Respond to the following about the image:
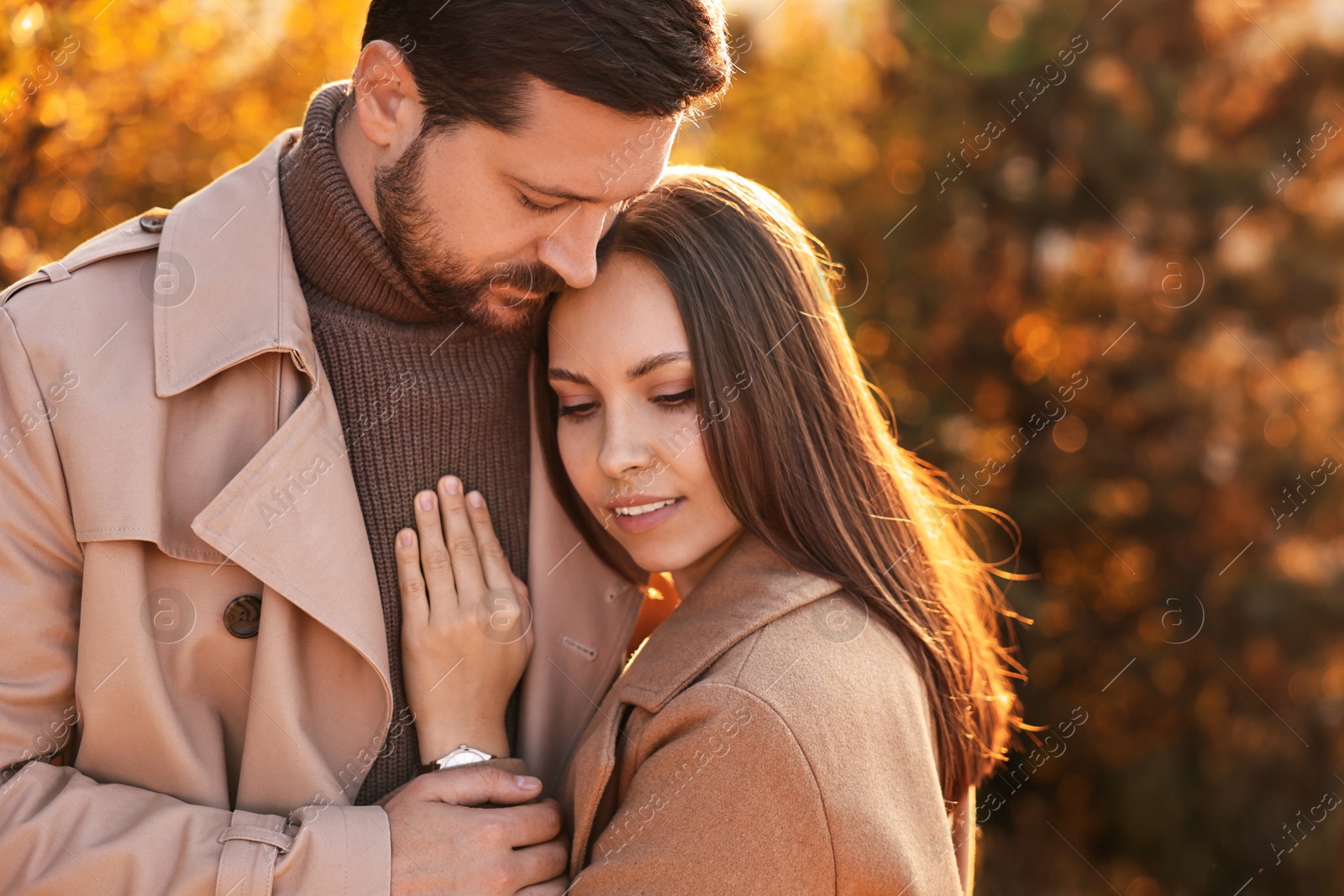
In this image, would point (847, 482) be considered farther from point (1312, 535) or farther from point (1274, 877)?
point (1274, 877)

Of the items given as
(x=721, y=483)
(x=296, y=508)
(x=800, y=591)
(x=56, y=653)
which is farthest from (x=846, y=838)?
(x=56, y=653)

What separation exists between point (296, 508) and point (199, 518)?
17 cm

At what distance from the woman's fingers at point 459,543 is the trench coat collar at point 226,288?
1.22 feet

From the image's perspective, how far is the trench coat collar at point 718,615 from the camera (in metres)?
1.93

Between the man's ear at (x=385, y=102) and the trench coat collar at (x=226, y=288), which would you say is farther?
the man's ear at (x=385, y=102)

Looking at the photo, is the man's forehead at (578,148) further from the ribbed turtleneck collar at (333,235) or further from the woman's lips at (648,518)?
the woman's lips at (648,518)

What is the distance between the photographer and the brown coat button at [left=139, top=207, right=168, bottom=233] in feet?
6.60

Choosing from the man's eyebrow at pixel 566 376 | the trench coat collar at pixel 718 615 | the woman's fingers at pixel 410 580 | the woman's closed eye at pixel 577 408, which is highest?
the man's eyebrow at pixel 566 376

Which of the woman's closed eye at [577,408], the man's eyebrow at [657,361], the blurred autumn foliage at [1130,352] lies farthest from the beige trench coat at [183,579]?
the blurred autumn foliage at [1130,352]

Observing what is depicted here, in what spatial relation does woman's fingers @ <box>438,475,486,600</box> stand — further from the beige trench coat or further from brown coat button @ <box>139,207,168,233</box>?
brown coat button @ <box>139,207,168,233</box>

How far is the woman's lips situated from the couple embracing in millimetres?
12

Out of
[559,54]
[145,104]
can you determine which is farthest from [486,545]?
[145,104]

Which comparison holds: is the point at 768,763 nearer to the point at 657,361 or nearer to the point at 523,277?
the point at 657,361

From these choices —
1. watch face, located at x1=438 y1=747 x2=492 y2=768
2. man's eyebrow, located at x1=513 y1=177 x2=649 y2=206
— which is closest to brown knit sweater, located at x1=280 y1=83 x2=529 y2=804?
watch face, located at x1=438 y1=747 x2=492 y2=768
